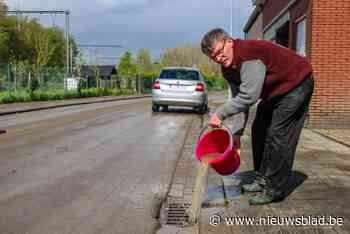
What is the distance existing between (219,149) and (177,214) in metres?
0.76

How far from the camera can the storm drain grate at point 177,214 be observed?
4.37 metres

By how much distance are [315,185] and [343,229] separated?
158 cm

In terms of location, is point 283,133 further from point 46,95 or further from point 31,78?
point 46,95

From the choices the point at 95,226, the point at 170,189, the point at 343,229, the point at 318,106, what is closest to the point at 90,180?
the point at 170,189

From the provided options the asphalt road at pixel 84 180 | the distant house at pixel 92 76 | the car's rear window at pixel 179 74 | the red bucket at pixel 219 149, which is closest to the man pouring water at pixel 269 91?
the red bucket at pixel 219 149

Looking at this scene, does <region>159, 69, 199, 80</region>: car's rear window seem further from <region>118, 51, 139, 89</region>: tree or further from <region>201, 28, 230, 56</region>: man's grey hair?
<region>118, 51, 139, 89</region>: tree

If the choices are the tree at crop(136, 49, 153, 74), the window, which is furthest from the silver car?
the tree at crop(136, 49, 153, 74)

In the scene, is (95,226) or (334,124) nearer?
(95,226)

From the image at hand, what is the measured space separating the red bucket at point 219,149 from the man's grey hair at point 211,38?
2.38 ft

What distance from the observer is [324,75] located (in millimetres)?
11211

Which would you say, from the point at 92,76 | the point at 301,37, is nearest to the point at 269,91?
the point at 301,37

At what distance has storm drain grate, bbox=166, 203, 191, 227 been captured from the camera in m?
4.37

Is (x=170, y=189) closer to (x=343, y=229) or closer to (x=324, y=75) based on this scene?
(x=343, y=229)

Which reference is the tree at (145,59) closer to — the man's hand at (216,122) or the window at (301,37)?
the window at (301,37)
